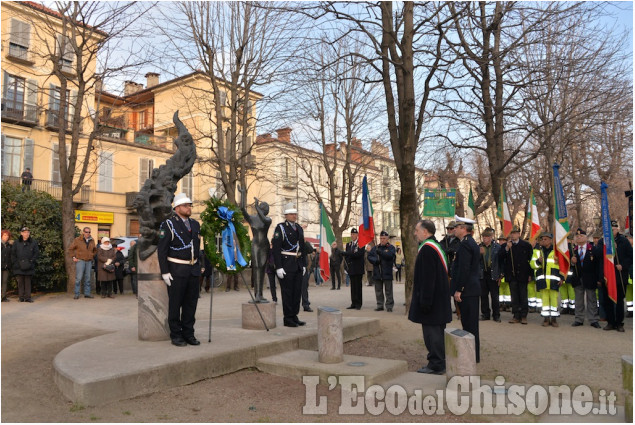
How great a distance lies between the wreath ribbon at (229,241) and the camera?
8469 mm

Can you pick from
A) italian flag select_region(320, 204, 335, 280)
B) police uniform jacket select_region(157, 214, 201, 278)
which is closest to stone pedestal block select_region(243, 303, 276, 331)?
police uniform jacket select_region(157, 214, 201, 278)

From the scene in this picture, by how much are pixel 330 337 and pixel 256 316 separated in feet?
7.95

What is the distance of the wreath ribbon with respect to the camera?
8469 millimetres

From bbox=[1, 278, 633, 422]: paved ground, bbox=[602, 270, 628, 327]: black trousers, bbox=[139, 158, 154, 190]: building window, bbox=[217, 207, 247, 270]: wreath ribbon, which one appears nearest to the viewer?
bbox=[1, 278, 633, 422]: paved ground

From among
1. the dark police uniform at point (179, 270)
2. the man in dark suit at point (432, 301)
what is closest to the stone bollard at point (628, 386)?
the man in dark suit at point (432, 301)

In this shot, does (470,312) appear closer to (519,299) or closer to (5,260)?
(519,299)

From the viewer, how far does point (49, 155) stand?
31.6m

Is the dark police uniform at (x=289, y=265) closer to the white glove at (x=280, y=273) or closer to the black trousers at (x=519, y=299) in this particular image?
the white glove at (x=280, y=273)

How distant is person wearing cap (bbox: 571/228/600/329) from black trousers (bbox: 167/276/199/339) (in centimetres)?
846

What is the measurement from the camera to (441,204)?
15953mm

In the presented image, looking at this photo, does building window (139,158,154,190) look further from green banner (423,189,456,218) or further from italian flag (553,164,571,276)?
italian flag (553,164,571,276)

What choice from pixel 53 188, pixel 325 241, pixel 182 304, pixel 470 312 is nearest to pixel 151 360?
pixel 182 304

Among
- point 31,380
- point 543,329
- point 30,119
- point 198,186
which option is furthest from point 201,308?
point 198,186

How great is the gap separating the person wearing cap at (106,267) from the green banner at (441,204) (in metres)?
9.98
